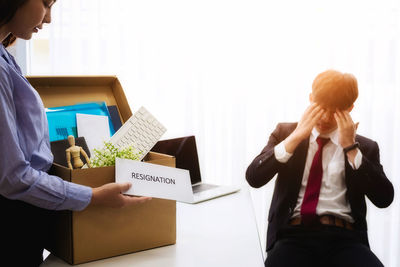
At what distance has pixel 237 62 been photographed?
2.36m

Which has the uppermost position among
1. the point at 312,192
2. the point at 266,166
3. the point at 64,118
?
the point at 64,118

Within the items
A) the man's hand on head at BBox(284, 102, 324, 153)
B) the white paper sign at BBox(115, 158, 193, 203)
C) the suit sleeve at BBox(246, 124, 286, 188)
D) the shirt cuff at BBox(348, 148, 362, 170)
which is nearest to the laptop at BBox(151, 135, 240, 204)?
the suit sleeve at BBox(246, 124, 286, 188)

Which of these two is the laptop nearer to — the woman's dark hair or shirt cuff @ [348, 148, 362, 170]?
shirt cuff @ [348, 148, 362, 170]

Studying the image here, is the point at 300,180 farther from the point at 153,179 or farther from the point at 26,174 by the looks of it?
the point at 26,174

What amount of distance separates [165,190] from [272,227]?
0.89 meters

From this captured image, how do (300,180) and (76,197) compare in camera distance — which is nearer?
(76,197)

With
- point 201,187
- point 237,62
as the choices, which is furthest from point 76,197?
point 237,62

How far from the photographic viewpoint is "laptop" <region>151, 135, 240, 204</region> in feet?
5.60

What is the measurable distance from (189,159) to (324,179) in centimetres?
59

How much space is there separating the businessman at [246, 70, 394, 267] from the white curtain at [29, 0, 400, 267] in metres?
0.54

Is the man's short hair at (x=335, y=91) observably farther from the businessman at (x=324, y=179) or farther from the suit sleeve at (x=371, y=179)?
the suit sleeve at (x=371, y=179)

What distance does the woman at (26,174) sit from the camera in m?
0.83

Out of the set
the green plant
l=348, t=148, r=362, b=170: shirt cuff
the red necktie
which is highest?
the green plant

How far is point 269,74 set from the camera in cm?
235
